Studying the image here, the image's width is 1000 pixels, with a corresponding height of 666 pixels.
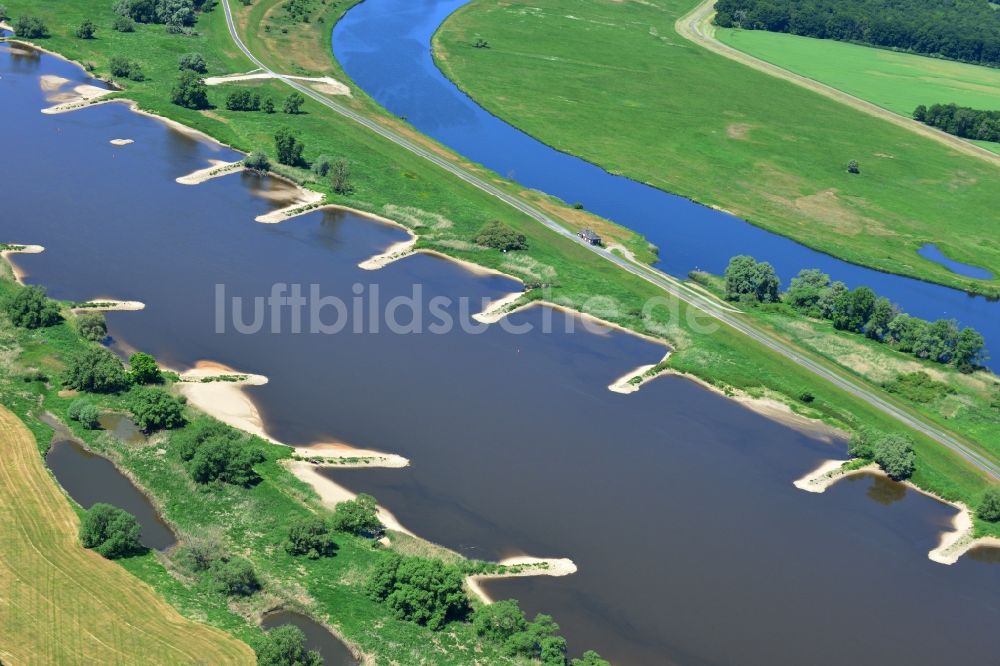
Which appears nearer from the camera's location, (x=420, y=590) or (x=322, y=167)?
(x=420, y=590)

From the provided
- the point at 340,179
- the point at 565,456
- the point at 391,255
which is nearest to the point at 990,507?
the point at 565,456

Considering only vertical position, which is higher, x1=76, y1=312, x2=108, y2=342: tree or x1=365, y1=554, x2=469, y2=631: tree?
x1=76, y1=312, x2=108, y2=342: tree

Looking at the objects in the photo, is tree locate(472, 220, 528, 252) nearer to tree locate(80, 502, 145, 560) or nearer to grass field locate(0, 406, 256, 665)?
grass field locate(0, 406, 256, 665)

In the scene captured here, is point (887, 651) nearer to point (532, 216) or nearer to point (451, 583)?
point (451, 583)

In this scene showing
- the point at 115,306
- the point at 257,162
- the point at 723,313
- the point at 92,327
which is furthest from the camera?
the point at 257,162

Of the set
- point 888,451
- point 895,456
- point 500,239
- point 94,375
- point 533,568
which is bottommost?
point 533,568

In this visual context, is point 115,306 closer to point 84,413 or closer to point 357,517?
point 84,413

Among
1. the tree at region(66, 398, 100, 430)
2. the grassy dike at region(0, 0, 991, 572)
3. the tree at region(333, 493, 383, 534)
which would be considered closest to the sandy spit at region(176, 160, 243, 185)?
the grassy dike at region(0, 0, 991, 572)
